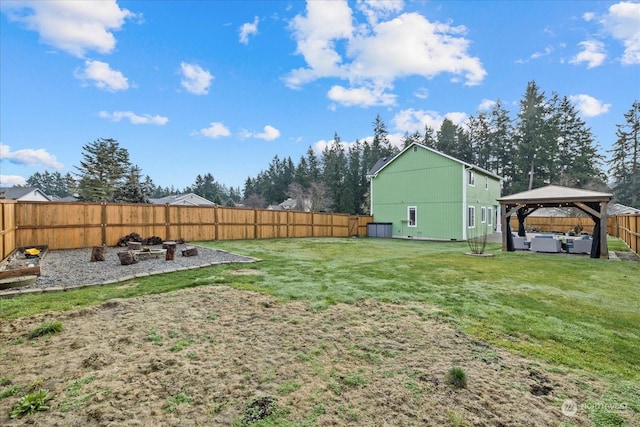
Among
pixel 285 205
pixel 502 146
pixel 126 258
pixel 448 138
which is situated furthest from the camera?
pixel 285 205

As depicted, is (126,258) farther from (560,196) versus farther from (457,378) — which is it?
(560,196)

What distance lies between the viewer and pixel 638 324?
3914 mm

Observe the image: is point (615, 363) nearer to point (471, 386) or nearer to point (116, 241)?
point (471, 386)

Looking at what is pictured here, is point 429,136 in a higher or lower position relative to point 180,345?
higher

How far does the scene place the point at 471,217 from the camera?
17.5 meters

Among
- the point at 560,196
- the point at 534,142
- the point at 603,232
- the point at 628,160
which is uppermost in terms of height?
the point at 534,142

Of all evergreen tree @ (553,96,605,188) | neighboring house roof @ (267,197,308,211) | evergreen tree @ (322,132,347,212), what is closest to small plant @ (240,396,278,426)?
evergreen tree @ (322,132,347,212)

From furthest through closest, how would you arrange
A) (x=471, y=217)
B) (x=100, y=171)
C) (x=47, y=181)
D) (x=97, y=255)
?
(x=47, y=181) → (x=100, y=171) → (x=471, y=217) → (x=97, y=255)

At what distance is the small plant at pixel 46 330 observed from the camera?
10.4 ft

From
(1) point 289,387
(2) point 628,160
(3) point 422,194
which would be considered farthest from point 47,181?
(2) point 628,160

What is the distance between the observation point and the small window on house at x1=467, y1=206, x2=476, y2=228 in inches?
677

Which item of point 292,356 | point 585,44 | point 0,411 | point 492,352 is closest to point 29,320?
point 0,411

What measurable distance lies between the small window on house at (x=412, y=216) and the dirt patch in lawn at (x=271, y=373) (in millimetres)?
15164

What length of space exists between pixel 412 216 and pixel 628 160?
1413 inches
